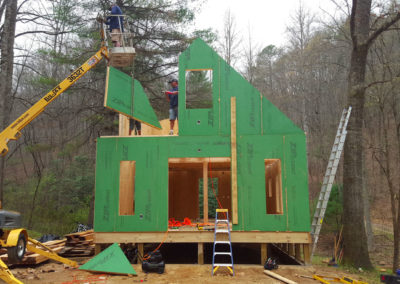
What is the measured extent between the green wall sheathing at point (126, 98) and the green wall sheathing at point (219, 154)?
792mm

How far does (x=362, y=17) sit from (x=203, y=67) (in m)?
5.12

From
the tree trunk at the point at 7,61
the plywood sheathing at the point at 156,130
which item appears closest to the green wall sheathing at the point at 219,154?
the plywood sheathing at the point at 156,130

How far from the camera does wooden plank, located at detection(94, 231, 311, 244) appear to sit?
800cm

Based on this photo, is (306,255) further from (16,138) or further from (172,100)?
(16,138)

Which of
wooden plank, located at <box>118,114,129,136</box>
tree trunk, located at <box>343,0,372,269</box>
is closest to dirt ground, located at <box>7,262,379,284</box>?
tree trunk, located at <box>343,0,372,269</box>

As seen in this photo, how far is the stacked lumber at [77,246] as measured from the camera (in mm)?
9414

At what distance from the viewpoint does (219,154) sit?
8523 mm

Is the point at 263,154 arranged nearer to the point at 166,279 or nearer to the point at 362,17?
the point at 166,279

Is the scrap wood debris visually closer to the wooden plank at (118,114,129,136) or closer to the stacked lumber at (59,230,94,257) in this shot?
the stacked lumber at (59,230,94,257)

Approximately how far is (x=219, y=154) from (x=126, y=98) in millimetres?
3025

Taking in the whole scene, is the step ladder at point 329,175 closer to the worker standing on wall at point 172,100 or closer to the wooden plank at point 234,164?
the wooden plank at point 234,164

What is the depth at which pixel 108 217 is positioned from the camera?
8266mm

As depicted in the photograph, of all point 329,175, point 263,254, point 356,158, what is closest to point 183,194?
point 263,254

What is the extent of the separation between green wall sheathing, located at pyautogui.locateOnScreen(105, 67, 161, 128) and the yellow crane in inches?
22.6
